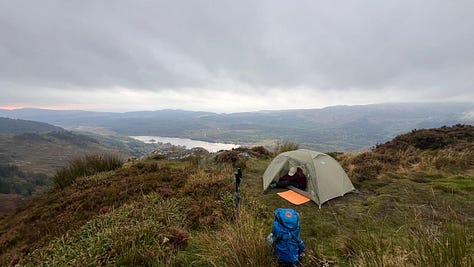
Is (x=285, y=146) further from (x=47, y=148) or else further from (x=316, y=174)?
(x=47, y=148)

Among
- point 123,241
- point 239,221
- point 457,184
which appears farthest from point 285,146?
point 123,241

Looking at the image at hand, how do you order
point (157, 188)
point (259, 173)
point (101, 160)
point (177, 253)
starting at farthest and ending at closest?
1. point (101, 160)
2. point (259, 173)
3. point (157, 188)
4. point (177, 253)

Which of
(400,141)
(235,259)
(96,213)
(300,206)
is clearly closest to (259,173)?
(300,206)

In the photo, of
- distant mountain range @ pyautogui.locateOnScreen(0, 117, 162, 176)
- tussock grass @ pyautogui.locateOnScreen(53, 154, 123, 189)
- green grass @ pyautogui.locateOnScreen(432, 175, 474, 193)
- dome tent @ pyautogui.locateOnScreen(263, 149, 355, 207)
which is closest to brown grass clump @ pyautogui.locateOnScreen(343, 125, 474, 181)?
green grass @ pyautogui.locateOnScreen(432, 175, 474, 193)

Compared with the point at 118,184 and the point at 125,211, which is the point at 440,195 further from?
the point at 118,184

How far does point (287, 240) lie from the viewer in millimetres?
3061

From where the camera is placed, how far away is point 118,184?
7.22m

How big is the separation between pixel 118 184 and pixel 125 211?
2693 millimetres

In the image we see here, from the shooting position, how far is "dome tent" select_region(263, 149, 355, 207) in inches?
245

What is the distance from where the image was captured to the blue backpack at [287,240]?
9.96ft

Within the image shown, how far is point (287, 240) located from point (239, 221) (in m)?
0.74

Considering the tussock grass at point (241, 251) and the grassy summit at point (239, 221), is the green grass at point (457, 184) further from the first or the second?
the tussock grass at point (241, 251)

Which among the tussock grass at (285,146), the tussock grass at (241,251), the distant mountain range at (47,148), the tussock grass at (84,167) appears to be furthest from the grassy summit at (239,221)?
the distant mountain range at (47,148)

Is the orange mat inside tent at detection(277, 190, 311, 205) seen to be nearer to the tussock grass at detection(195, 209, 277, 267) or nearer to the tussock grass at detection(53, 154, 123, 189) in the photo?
the tussock grass at detection(195, 209, 277, 267)
